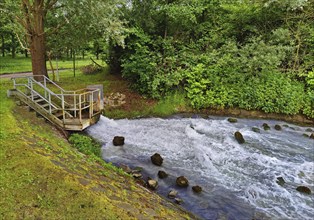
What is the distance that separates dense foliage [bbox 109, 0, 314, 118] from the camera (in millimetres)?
12828

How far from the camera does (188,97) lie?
1355cm

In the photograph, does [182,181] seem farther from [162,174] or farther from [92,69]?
[92,69]

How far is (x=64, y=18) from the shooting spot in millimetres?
12234

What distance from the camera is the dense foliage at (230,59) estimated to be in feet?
42.1

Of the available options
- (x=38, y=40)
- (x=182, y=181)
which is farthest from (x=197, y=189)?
(x=38, y=40)

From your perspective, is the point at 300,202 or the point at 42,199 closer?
→ the point at 42,199

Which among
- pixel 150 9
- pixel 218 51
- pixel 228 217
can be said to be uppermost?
pixel 150 9

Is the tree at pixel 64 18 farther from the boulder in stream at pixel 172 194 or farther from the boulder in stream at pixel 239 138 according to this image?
the boulder in stream at pixel 172 194

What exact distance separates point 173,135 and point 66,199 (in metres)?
6.21

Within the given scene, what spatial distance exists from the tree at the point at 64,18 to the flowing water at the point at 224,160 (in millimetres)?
4313

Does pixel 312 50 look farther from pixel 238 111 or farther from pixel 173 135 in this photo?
pixel 173 135

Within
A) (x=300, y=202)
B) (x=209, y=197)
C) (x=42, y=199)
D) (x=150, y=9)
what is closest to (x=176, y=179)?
(x=209, y=197)

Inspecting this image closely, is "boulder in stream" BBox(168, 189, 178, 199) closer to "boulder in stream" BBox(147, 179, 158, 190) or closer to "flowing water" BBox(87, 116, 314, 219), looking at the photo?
"flowing water" BBox(87, 116, 314, 219)

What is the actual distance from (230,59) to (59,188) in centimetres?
1143
